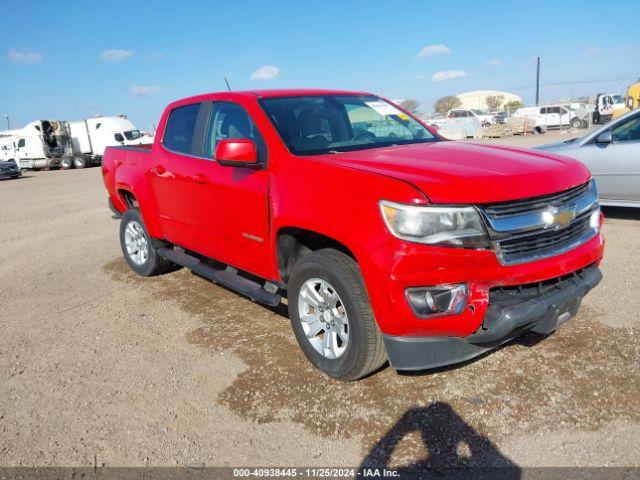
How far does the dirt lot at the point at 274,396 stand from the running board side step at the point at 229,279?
0.40 metres

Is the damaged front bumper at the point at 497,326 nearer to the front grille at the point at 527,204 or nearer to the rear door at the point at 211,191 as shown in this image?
the front grille at the point at 527,204

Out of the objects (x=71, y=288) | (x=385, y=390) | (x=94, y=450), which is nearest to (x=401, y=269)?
(x=385, y=390)

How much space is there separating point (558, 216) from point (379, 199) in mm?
1042

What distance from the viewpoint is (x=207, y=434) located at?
291 cm

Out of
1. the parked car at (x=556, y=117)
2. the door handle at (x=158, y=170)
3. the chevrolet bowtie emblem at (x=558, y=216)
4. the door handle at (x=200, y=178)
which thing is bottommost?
the parked car at (x=556, y=117)

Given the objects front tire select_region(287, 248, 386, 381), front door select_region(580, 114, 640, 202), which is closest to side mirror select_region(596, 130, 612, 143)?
front door select_region(580, 114, 640, 202)

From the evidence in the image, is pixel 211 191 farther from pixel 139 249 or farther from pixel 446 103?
pixel 446 103

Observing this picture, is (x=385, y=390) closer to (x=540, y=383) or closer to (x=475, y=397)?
(x=475, y=397)

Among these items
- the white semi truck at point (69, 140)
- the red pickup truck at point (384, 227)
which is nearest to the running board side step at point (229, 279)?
the red pickup truck at point (384, 227)

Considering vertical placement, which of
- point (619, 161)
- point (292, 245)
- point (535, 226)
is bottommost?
point (619, 161)

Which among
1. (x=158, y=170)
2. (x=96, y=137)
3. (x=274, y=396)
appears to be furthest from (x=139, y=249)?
(x=96, y=137)

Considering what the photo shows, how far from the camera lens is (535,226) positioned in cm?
280

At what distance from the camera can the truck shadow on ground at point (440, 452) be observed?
2.49 metres

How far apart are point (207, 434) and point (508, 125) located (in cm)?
3524
